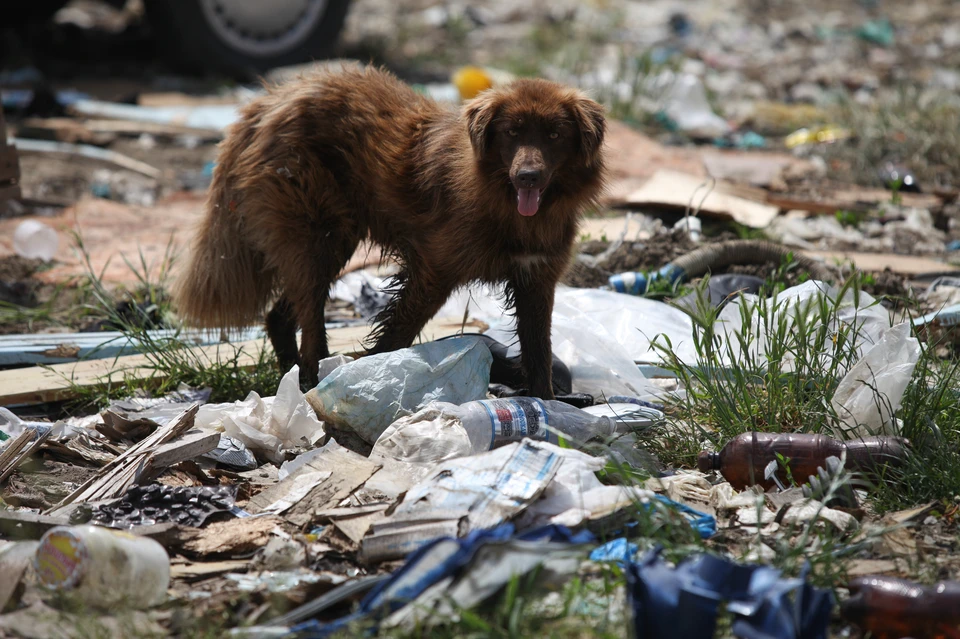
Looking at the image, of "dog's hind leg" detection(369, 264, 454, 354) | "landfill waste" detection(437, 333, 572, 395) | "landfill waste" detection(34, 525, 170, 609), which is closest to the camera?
"landfill waste" detection(34, 525, 170, 609)

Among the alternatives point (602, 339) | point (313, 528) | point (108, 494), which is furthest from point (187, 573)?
point (602, 339)

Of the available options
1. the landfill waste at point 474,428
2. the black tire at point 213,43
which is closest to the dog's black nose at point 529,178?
the landfill waste at point 474,428

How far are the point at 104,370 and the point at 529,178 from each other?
2.45m

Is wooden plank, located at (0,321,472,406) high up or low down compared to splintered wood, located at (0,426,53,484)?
down

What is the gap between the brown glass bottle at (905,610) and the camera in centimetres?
257

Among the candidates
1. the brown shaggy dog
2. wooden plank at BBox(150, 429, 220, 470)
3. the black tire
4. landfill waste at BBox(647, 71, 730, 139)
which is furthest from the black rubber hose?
the black tire

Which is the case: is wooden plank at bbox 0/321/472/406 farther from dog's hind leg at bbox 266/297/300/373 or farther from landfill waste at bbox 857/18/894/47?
landfill waste at bbox 857/18/894/47

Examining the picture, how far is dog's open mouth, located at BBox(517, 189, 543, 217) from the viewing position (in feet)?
13.1

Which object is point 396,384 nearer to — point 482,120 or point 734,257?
point 482,120

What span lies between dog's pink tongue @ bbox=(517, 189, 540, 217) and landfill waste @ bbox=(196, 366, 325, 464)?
1.19 metres

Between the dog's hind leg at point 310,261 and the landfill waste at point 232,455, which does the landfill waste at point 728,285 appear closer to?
the dog's hind leg at point 310,261

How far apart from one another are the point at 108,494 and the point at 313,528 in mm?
833

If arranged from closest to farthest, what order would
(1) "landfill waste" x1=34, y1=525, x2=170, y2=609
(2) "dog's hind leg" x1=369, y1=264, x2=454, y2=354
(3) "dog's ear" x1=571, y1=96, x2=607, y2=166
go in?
(1) "landfill waste" x1=34, y1=525, x2=170, y2=609 → (3) "dog's ear" x1=571, y1=96, x2=607, y2=166 → (2) "dog's hind leg" x1=369, y1=264, x2=454, y2=354

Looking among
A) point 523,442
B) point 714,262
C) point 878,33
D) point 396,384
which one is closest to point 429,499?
point 523,442
